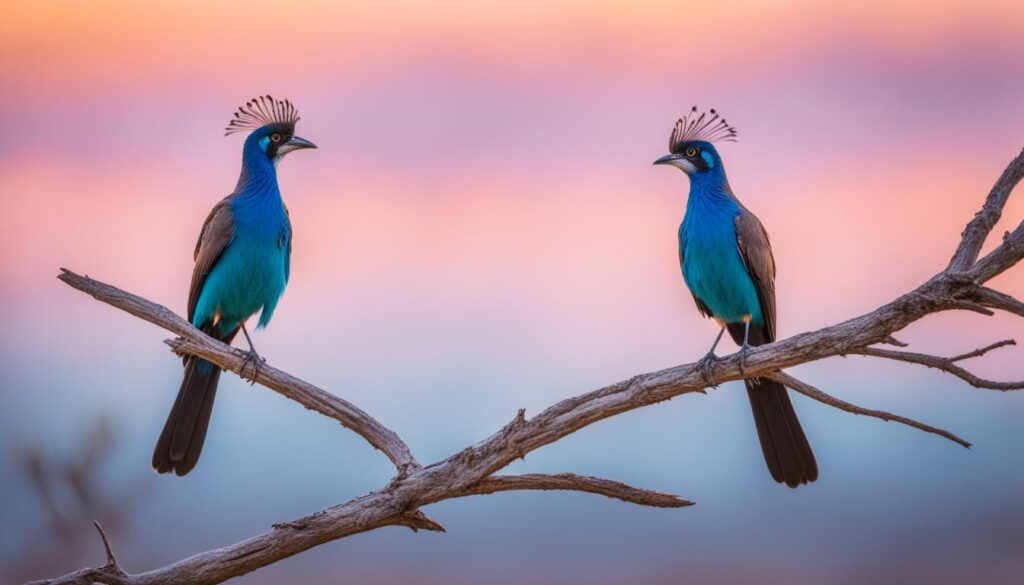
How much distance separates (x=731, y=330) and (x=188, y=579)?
3300mm

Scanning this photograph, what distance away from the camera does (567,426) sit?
466 centimetres

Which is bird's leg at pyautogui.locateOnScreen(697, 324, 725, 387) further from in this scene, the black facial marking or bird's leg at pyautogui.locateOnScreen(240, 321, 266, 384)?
the black facial marking

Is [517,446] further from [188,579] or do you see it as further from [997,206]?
[997,206]

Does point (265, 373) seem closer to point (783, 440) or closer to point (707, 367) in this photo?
point (707, 367)

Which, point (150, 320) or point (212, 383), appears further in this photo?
point (212, 383)

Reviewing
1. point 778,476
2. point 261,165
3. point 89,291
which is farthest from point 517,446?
point 261,165

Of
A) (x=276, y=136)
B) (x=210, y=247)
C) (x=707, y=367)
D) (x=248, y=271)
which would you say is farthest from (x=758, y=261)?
(x=210, y=247)

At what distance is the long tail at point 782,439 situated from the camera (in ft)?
19.1

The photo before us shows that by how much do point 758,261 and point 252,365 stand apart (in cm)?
286

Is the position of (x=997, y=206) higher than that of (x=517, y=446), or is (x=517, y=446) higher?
(x=997, y=206)

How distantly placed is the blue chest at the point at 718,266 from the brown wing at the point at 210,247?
282 centimetres

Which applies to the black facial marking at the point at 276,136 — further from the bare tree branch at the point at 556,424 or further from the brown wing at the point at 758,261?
the brown wing at the point at 758,261

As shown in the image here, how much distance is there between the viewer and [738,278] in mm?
6195

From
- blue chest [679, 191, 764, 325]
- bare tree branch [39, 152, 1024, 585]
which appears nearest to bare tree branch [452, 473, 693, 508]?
bare tree branch [39, 152, 1024, 585]
